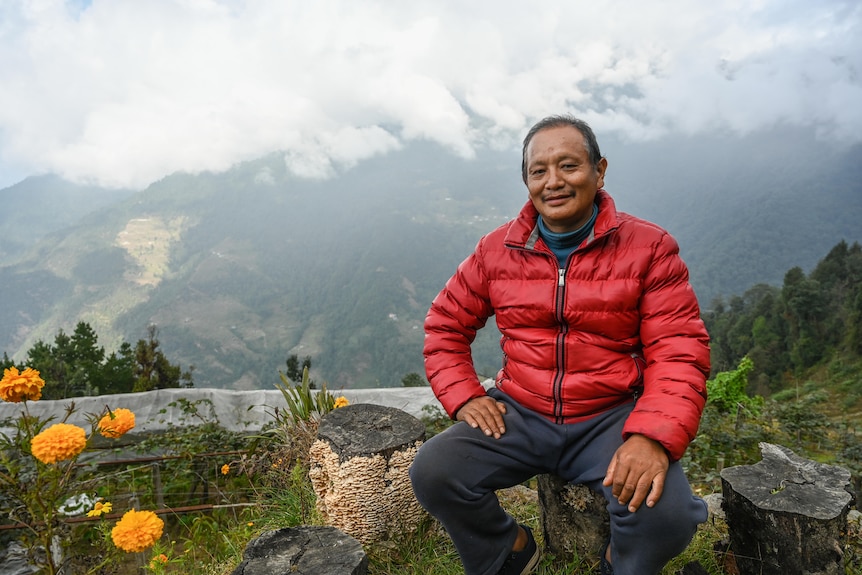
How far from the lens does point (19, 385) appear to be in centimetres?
224

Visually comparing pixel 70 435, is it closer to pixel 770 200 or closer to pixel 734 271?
pixel 734 271

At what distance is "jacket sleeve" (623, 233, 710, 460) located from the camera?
73.8 inches

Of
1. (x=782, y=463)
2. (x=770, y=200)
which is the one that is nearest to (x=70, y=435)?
(x=782, y=463)

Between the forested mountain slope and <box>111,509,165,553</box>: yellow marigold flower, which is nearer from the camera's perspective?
<box>111,509,165,553</box>: yellow marigold flower

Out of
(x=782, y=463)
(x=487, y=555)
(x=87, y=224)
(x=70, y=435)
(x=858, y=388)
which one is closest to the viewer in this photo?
(x=70, y=435)

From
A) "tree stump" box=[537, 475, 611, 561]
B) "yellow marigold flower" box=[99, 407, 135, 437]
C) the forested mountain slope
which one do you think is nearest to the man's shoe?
"tree stump" box=[537, 475, 611, 561]

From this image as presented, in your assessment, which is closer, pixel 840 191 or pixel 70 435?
pixel 70 435

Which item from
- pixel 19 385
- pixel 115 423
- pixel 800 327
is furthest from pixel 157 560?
pixel 800 327

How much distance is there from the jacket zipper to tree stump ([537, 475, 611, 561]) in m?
0.41

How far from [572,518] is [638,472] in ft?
2.45

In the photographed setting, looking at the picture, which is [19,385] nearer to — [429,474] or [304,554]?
[304,554]

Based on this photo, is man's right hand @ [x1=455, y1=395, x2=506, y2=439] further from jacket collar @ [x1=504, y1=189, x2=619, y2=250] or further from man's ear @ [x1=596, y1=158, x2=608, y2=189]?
man's ear @ [x1=596, y1=158, x2=608, y2=189]

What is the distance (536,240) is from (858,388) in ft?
95.2

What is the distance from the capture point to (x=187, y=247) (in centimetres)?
17762
